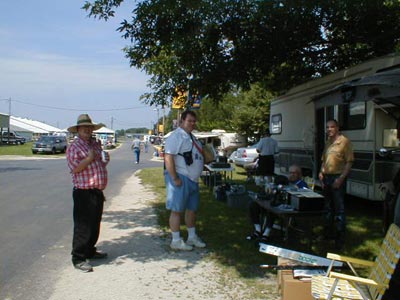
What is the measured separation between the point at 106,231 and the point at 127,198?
157 inches

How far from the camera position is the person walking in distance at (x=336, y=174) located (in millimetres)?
6453

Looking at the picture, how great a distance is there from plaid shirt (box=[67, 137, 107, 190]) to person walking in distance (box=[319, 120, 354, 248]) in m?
3.12

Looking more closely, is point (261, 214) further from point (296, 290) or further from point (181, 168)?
point (296, 290)

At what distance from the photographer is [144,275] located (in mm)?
5184

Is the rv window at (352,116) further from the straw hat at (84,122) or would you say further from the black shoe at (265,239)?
the straw hat at (84,122)

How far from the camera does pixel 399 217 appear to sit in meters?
4.63

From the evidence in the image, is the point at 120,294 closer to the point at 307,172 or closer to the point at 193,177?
the point at 193,177

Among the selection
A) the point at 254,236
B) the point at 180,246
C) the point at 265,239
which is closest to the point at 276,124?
the point at 254,236

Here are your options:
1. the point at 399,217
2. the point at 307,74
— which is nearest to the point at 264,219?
the point at 399,217

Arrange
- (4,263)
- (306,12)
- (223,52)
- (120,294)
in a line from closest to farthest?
(120,294)
(4,263)
(306,12)
(223,52)

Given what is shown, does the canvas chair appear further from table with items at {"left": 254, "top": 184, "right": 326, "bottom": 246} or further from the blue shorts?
the blue shorts

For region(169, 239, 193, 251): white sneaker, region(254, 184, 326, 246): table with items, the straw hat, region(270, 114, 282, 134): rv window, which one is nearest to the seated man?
region(254, 184, 326, 246): table with items

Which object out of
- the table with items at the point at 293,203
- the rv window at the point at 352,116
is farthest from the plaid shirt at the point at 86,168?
the rv window at the point at 352,116

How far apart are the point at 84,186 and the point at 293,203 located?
2506 mm
